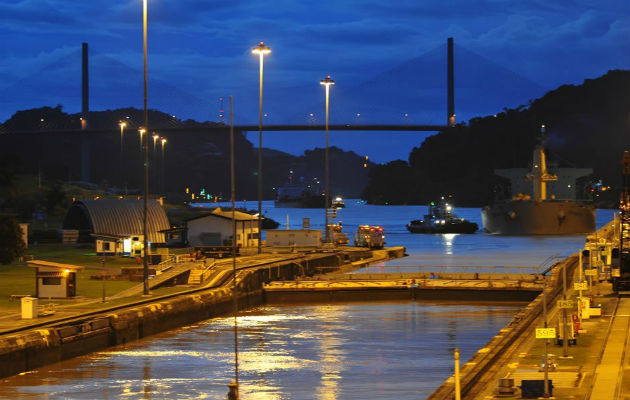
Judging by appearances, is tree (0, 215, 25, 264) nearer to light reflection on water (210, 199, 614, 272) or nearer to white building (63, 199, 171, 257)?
white building (63, 199, 171, 257)

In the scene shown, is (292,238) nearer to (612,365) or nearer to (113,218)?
(113,218)

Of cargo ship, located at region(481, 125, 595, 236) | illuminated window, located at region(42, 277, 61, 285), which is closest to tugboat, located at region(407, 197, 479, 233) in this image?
cargo ship, located at region(481, 125, 595, 236)

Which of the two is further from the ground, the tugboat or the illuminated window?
the tugboat

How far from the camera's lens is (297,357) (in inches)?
1407

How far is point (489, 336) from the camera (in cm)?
4116

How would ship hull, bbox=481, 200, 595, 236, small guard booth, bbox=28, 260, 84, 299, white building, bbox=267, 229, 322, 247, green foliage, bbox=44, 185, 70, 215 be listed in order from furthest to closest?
ship hull, bbox=481, 200, 595, 236, green foliage, bbox=44, 185, 70, 215, white building, bbox=267, 229, 322, 247, small guard booth, bbox=28, 260, 84, 299

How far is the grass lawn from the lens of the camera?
144 ft

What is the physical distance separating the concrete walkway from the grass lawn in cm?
2060

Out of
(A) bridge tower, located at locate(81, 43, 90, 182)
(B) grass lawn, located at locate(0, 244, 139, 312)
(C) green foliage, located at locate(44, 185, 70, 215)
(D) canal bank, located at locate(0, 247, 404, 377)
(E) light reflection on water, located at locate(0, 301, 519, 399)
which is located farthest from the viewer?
(A) bridge tower, located at locate(81, 43, 90, 182)

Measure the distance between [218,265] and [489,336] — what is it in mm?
19432

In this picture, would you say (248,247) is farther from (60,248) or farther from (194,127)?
(194,127)

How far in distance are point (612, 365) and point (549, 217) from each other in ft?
338

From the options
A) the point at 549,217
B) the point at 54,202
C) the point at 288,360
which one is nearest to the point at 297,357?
the point at 288,360

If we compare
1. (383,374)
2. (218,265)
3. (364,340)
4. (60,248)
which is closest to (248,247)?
(60,248)
